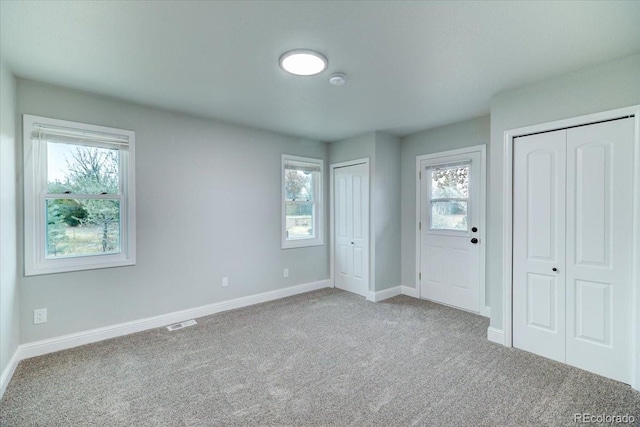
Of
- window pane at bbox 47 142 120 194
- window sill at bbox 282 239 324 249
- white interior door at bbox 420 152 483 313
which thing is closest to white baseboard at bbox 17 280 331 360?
window sill at bbox 282 239 324 249

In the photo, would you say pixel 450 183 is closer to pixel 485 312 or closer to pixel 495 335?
pixel 485 312

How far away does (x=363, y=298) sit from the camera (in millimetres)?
4387

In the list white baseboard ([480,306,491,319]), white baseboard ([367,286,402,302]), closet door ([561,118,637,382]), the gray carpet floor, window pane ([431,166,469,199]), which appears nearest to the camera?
the gray carpet floor

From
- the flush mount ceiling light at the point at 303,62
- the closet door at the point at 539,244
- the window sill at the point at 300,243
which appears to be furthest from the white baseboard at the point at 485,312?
the flush mount ceiling light at the point at 303,62

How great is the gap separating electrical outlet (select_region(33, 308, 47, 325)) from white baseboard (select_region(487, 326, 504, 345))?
168 inches

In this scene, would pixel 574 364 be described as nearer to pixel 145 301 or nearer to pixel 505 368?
pixel 505 368

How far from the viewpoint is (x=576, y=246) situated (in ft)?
8.07

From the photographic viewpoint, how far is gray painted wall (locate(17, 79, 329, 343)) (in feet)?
9.09

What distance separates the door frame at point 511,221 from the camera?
7.07 ft

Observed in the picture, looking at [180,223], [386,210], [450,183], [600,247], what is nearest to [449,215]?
[450,183]

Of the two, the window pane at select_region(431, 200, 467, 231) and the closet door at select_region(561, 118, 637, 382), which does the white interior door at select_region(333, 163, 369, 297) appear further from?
the closet door at select_region(561, 118, 637, 382)

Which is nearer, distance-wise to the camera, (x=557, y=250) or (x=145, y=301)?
(x=557, y=250)

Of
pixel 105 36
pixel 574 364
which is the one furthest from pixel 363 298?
pixel 105 36

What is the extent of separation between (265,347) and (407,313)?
1892 mm
